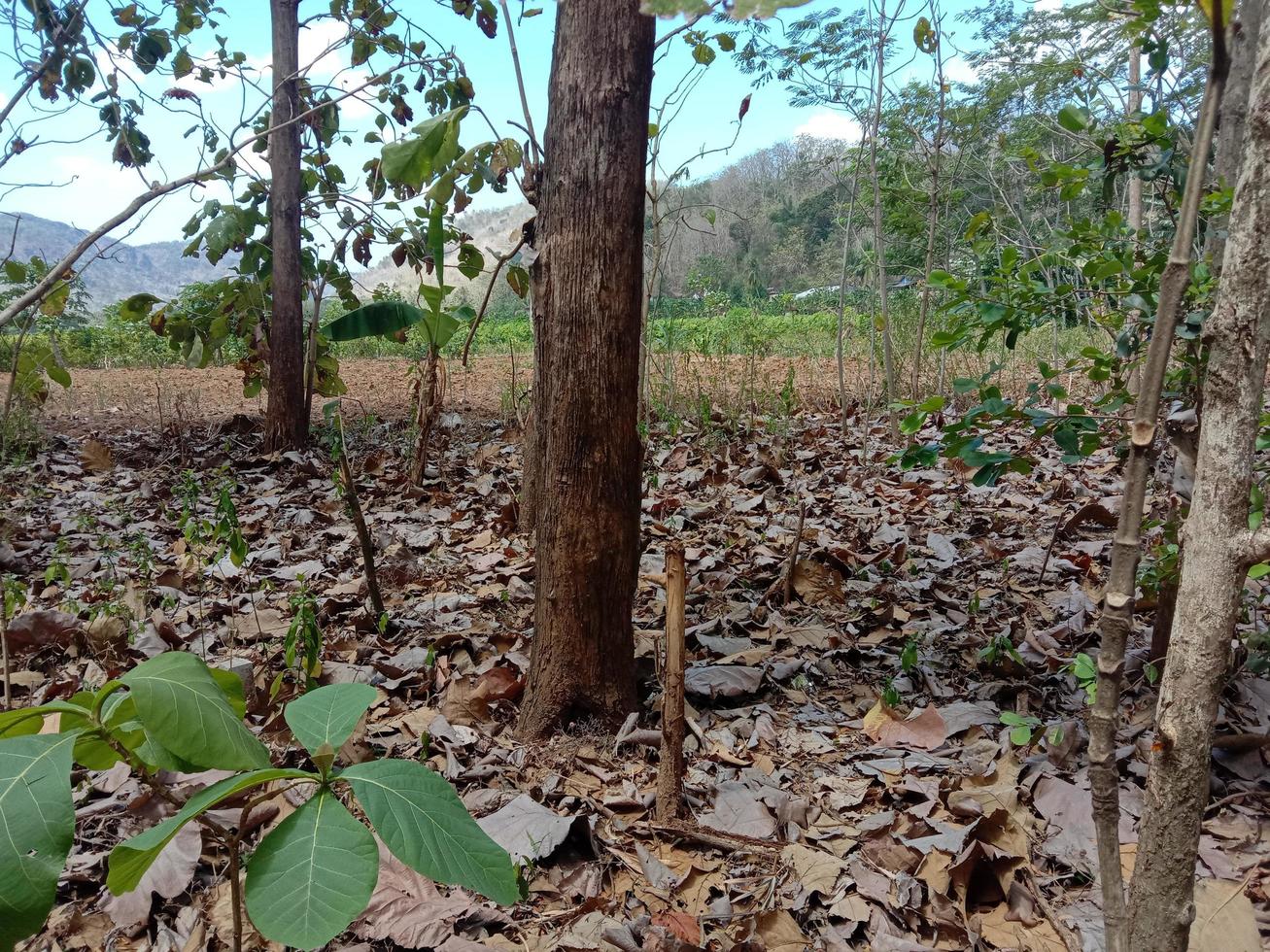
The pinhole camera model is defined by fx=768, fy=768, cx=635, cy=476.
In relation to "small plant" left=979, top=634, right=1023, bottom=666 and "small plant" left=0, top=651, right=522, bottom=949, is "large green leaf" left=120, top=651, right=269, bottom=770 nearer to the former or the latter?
"small plant" left=0, top=651, right=522, bottom=949

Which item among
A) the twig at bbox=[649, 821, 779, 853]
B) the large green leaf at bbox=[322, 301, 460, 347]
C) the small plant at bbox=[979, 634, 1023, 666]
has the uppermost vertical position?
the large green leaf at bbox=[322, 301, 460, 347]

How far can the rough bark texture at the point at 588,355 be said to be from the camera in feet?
6.46

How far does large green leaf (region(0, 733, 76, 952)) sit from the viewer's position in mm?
580

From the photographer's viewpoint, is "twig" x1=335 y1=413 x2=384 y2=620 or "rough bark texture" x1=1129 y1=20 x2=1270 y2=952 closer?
"rough bark texture" x1=1129 y1=20 x2=1270 y2=952

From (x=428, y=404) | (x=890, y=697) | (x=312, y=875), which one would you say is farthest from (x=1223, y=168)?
(x=428, y=404)

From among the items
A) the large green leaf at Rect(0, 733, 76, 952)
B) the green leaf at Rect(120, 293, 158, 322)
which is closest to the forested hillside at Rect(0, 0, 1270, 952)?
the large green leaf at Rect(0, 733, 76, 952)

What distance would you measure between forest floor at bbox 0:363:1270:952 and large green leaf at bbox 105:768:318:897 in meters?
0.95

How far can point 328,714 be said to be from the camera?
84 centimetres

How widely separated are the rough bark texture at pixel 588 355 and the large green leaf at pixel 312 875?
1374 mm

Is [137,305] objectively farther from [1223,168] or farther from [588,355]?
[1223,168]

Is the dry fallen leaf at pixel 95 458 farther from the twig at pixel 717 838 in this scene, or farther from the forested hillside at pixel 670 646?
the twig at pixel 717 838

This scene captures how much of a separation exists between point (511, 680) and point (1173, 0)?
93.6 inches

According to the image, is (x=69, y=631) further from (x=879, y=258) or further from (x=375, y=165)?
(x=879, y=258)

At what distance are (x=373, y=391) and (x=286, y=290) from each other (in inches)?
100.0
